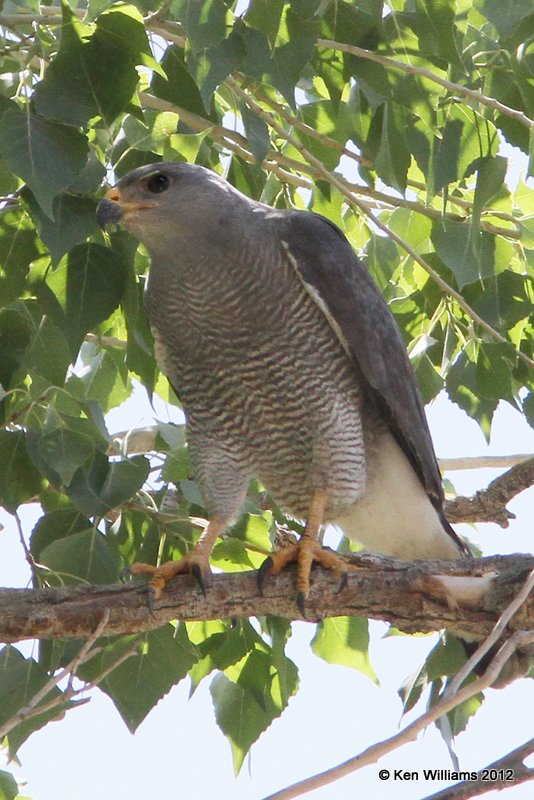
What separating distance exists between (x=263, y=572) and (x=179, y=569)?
35 cm

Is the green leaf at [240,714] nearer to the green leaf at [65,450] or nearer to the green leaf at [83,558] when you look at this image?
the green leaf at [83,558]

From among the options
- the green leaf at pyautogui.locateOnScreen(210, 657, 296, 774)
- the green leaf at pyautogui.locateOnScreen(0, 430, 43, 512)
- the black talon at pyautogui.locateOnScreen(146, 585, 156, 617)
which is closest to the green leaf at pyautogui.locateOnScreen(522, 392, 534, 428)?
the green leaf at pyautogui.locateOnScreen(210, 657, 296, 774)

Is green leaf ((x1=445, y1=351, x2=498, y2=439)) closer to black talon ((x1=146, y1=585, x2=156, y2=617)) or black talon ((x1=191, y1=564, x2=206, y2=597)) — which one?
black talon ((x1=191, y1=564, x2=206, y2=597))

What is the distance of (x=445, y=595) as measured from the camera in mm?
4355

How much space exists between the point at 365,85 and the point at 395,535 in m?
2.45

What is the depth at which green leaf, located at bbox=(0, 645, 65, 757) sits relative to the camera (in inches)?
164

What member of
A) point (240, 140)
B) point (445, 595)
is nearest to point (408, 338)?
point (240, 140)

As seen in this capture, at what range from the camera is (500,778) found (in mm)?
3064

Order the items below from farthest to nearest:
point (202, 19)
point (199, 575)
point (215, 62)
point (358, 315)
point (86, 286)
Result: point (358, 315)
point (199, 575)
point (86, 286)
point (215, 62)
point (202, 19)

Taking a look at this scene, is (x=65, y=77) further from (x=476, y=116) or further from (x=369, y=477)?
(x=369, y=477)

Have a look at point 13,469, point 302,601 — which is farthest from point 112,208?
point 302,601

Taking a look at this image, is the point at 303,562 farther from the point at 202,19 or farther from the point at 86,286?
the point at 202,19

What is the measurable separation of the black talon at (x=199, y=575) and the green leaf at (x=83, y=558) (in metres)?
0.31

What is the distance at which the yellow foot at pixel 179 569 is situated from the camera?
4500 mm
